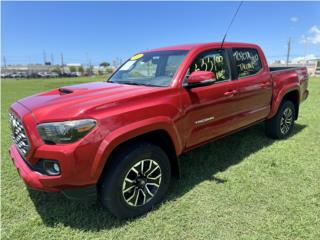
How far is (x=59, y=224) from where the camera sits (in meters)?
3.11

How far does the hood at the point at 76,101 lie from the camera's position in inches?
107

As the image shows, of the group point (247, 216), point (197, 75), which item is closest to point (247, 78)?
point (197, 75)

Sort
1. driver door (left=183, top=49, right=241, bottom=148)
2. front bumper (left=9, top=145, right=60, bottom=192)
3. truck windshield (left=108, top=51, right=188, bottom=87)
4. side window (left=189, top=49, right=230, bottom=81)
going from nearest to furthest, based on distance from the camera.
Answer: front bumper (left=9, top=145, right=60, bottom=192)
driver door (left=183, top=49, right=241, bottom=148)
truck windshield (left=108, top=51, right=188, bottom=87)
side window (left=189, top=49, right=230, bottom=81)

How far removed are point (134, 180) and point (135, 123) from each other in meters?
0.64

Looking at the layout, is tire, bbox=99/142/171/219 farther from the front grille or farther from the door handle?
the door handle

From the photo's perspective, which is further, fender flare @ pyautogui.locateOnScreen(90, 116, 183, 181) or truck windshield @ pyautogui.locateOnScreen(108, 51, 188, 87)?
truck windshield @ pyautogui.locateOnScreen(108, 51, 188, 87)

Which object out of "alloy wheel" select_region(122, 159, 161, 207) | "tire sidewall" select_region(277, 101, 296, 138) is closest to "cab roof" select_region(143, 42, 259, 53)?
"tire sidewall" select_region(277, 101, 296, 138)

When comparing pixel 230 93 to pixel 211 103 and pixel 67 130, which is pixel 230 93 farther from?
pixel 67 130

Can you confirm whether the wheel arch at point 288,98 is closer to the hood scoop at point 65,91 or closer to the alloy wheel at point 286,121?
the alloy wheel at point 286,121

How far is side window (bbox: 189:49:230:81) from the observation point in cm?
386

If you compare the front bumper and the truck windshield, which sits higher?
the truck windshield

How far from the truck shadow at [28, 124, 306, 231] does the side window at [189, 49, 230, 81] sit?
4.51 feet

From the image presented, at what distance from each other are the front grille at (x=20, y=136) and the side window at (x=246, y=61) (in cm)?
311

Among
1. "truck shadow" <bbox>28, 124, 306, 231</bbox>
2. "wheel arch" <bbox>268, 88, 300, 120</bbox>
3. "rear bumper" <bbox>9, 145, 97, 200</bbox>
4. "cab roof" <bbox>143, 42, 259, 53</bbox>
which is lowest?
"truck shadow" <bbox>28, 124, 306, 231</bbox>
